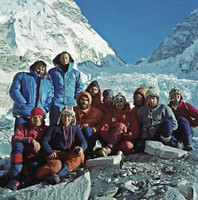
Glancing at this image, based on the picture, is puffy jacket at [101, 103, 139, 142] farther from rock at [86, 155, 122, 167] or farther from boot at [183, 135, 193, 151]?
boot at [183, 135, 193, 151]

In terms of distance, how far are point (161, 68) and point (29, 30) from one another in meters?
13.2

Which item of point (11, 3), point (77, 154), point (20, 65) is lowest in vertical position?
point (77, 154)

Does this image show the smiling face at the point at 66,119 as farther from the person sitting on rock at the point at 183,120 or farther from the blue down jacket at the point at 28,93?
the person sitting on rock at the point at 183,120

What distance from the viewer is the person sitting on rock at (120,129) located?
2.84 metres

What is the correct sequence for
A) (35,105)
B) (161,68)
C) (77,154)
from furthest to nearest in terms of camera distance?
(161,68)
(35,105)
(77,154)

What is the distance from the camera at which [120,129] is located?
2.90m

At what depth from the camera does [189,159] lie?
8.55 feet

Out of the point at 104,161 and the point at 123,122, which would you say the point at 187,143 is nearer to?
the point at 123,122

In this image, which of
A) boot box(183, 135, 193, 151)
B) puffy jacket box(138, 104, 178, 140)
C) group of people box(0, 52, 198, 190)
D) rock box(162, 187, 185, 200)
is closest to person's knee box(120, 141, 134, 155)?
group of people box(0, 52, 198, 190)

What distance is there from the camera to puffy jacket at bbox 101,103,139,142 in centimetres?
291

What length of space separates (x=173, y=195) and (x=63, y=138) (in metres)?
1.29

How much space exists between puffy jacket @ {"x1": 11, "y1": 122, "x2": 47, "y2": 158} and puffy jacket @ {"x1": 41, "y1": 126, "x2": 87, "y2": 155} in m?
0.12

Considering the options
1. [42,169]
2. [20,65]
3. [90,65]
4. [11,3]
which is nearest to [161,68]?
[90,65]

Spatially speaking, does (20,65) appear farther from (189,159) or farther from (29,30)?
(189,159)
